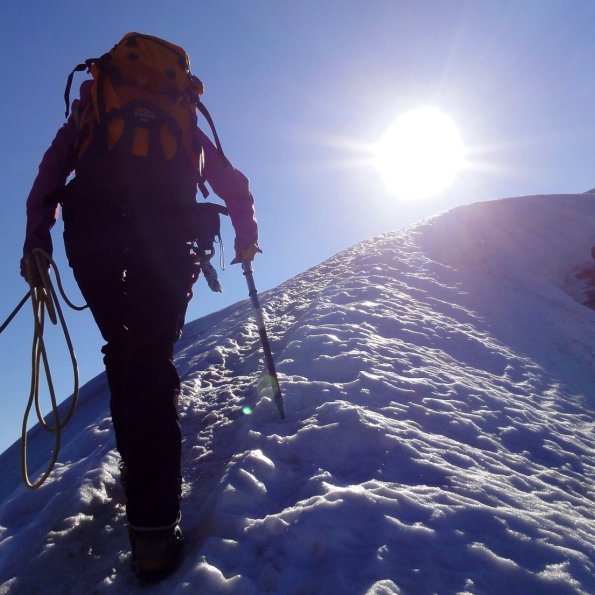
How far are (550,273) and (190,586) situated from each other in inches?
462

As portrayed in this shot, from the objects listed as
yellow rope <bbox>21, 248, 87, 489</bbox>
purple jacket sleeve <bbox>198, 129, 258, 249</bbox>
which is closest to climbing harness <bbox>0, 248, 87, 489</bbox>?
yellow rope <bbox>21, 248, 87, 489</bbox>

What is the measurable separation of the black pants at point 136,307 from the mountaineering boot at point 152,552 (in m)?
0.07

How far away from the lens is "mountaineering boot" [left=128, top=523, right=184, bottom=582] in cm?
249

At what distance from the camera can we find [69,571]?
279 centimetres

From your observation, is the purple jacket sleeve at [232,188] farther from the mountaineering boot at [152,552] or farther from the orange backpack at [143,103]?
the mountaineering boot at [152,552]

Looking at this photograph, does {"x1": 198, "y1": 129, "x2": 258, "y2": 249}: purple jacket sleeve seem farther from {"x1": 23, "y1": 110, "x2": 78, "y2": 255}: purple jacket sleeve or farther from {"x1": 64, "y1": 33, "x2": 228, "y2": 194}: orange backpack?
{"x1": 23, "y1": 110, "x2": 78, "y2": 255}: purple jacket sleeve

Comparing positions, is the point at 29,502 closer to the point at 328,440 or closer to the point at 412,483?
the point at 328,440

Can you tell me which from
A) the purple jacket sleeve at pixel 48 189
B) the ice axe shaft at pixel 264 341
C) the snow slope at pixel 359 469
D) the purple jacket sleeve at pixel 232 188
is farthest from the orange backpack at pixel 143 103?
the snow slope at pixel 359 469

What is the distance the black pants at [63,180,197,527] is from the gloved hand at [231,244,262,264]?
107cm

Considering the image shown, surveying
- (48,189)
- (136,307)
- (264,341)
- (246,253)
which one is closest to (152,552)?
(136,307)

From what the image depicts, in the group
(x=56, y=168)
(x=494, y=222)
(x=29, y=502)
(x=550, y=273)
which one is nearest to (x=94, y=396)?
(x=29, y=502)

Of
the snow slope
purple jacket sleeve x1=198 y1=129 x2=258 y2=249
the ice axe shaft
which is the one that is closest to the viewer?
the snow slope

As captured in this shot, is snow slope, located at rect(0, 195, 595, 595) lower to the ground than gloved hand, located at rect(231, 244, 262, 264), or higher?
lower

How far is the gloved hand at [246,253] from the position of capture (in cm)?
424
